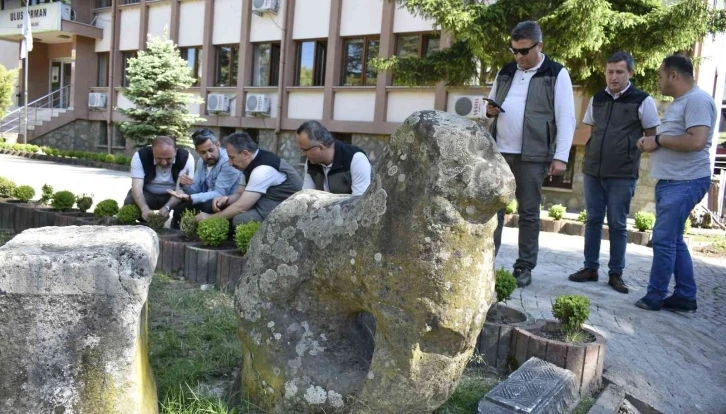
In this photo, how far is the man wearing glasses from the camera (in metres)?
4.54

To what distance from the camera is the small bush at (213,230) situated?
533 cm

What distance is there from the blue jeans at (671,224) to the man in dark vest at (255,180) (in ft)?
10.6

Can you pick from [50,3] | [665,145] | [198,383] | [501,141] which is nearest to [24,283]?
[198,383]

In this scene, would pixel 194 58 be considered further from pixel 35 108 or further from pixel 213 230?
pixel 213 230

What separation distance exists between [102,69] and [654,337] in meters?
25.4

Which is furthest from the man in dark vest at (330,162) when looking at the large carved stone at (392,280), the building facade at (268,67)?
the building facade at (268,67)

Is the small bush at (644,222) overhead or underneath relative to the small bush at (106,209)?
overhead

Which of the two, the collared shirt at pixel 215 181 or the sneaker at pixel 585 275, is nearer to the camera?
the sneaker at pixel 585 275

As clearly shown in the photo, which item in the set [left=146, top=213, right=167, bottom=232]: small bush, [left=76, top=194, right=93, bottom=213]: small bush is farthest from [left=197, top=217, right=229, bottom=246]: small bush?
[left=76, top=194, right=93, bottom=213]: small bush

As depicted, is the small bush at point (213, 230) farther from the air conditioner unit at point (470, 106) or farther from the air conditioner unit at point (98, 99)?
the air conditioner unit at point (98, 99)

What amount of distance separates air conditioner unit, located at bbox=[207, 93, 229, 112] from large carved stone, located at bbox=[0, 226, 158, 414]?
58.4 ft

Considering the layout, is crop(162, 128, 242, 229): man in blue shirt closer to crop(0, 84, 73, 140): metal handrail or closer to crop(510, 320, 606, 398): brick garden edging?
crop(510, 320, 606, 398): brick garden edging

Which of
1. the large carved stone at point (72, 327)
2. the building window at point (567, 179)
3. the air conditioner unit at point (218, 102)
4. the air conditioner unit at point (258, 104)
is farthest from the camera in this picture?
the air conditioner unit at point (218, 102)

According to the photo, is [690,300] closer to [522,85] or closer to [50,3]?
[522,85]
